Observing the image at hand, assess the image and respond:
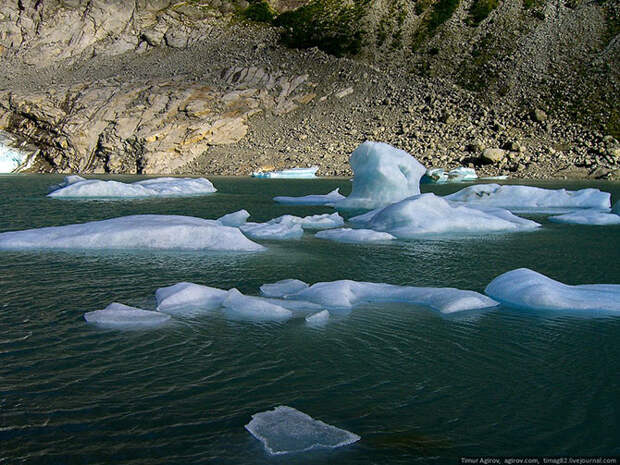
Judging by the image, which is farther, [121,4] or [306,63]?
[121,4]

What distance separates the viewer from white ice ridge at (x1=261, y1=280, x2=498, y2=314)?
9.46 metres

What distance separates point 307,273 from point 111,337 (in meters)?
5.37

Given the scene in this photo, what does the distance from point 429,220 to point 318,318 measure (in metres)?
11.5

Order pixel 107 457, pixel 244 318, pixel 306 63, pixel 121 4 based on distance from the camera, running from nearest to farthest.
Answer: pixel 107 457 < pixel 244 318 < pixel 306 63 < pixel 121 4

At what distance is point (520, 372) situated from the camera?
267 inches

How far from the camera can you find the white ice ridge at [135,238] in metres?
14.4

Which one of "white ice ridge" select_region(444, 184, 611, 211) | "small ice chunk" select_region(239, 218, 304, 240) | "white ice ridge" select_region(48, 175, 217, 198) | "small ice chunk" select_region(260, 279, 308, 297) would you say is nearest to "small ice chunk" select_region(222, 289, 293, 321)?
"small ice chunk" select_region(260, 279, 308, 297)

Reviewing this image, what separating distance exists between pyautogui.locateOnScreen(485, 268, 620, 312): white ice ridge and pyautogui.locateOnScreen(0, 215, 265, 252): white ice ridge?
23.0ft

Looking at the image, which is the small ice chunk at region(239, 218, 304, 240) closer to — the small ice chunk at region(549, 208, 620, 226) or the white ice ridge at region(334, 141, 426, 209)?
the white ice ridge at region(334, 141, 426, 209)

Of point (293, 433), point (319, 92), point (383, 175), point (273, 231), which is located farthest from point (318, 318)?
point (319, 92)

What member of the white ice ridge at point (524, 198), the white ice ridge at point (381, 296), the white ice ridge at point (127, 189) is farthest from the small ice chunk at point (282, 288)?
the white ice ridge at point (127, 189)

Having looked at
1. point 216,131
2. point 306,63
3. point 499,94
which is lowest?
point 216,131

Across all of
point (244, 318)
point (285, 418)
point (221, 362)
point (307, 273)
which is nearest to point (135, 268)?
point (307, 273)

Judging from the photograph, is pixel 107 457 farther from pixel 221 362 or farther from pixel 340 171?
pixel 340 171
